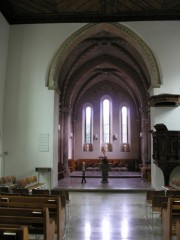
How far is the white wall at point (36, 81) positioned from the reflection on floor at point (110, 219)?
2452mm

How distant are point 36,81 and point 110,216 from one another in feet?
21.4

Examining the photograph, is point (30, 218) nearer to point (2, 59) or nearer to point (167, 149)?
point (167, 149)

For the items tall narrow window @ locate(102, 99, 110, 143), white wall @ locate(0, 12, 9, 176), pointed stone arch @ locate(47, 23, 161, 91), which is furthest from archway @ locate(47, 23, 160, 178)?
white wall @ locate(0, 12, 9, 176)

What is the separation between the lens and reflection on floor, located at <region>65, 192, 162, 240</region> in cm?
529

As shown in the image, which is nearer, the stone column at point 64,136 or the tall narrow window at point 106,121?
the stone column at point 64,136

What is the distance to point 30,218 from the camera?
10.0 feet

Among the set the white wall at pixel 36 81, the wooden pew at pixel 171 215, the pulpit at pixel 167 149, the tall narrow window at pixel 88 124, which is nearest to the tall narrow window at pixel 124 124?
the tall narrow window at pixel 88 124

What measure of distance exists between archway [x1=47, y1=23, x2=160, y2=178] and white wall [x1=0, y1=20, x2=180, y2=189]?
1.14ft

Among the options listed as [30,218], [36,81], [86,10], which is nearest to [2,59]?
[36,81]

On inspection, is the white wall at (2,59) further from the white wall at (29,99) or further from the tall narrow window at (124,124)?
the tall narrow window at (124,124)

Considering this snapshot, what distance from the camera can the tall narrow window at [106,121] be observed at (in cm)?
2266

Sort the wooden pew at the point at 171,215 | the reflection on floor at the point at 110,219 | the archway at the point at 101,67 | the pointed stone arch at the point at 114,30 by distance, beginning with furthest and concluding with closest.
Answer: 1. the archway at the point at 101,67
2. the pointed stone arch at the point at 114,30
3. the reflection on floor at the point at 110,219
4. the wooden pew at the point at 171,215

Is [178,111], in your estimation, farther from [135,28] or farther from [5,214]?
[5,214]

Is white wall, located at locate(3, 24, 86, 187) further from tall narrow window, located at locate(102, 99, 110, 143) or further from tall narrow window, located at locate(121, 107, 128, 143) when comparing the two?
tall narrow window, located at locate(121, 107, 128, 143)
